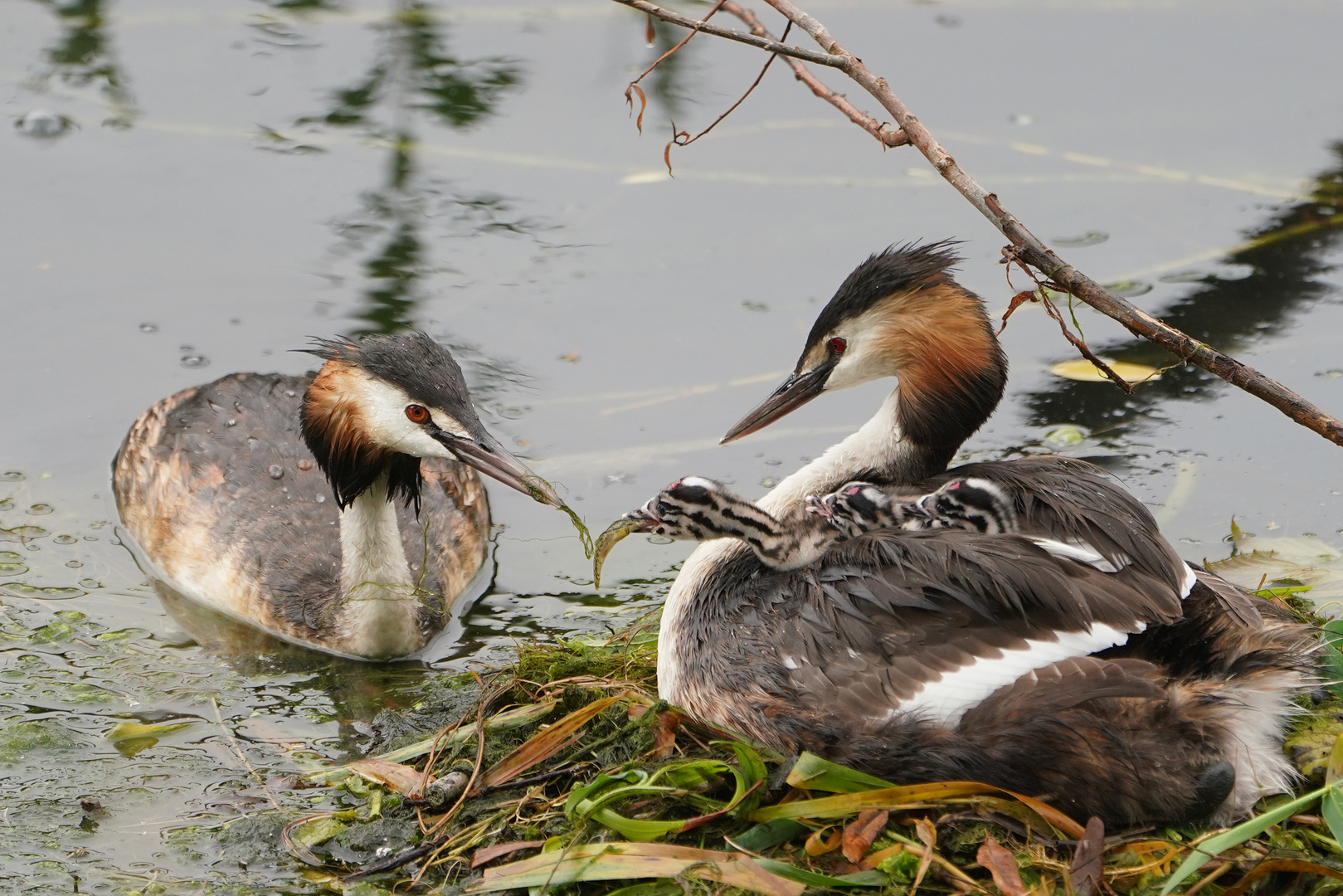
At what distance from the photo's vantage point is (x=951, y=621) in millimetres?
4152

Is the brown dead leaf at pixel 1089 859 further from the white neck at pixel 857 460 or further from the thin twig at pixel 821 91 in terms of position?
the thin twig at pixel 821 91

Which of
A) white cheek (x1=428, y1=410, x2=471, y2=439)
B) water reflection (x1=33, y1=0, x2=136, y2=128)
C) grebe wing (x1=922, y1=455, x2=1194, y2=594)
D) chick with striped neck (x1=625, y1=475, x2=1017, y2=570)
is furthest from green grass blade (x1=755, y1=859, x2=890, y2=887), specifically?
water reflection (x1=33, y1=0, x2=136, y2=128)

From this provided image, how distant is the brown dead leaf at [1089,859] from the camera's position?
379cm

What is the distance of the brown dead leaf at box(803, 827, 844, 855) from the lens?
3.98m

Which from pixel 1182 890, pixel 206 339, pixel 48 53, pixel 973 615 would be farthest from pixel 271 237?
pixel 1182 890

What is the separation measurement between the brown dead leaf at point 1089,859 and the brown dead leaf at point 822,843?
1.95 ft

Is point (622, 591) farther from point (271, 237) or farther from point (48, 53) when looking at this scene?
point (48, 53)

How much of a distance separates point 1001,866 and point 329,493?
3.48 m

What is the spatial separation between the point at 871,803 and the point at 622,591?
2.15m

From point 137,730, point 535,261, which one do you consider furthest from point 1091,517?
point 535,261

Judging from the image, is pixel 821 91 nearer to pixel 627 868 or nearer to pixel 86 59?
pixel 627 868

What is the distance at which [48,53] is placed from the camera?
9.15 metres

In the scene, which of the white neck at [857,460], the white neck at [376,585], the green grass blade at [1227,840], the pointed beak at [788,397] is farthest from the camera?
the white neck at [376,585]

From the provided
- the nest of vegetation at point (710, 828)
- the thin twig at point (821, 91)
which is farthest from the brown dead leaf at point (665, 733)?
the thin twig at point (821, 91)
